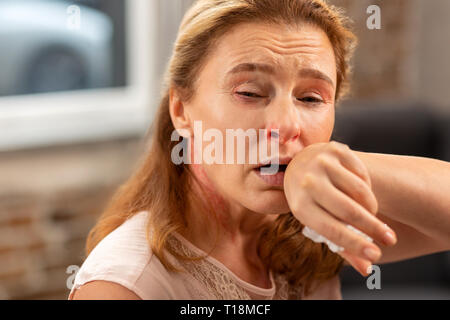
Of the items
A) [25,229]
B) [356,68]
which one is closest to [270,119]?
[25,229]

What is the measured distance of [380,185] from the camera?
2.27 ft

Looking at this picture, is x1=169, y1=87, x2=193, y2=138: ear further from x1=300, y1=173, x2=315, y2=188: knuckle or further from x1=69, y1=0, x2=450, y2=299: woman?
x1=300, y1=173, x2=315, y2=188: knuckle

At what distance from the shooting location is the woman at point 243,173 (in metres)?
0.64

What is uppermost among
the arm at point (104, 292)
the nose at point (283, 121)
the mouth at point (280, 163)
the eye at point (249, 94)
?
the eye at point (249, 94)

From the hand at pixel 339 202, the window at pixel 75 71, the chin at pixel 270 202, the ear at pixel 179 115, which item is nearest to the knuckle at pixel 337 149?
the hand at pixel 339 202

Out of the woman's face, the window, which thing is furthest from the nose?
the window

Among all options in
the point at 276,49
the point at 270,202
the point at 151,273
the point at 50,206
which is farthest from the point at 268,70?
the point at 50,206

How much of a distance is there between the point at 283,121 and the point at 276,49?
83 millimetres

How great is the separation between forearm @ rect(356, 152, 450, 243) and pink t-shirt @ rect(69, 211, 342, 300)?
225mm

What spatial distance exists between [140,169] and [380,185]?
1.26 feet

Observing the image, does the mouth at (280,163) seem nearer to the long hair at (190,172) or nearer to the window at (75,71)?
the long hair at (190,172)

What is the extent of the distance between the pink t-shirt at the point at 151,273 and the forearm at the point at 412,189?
225 millimetres
